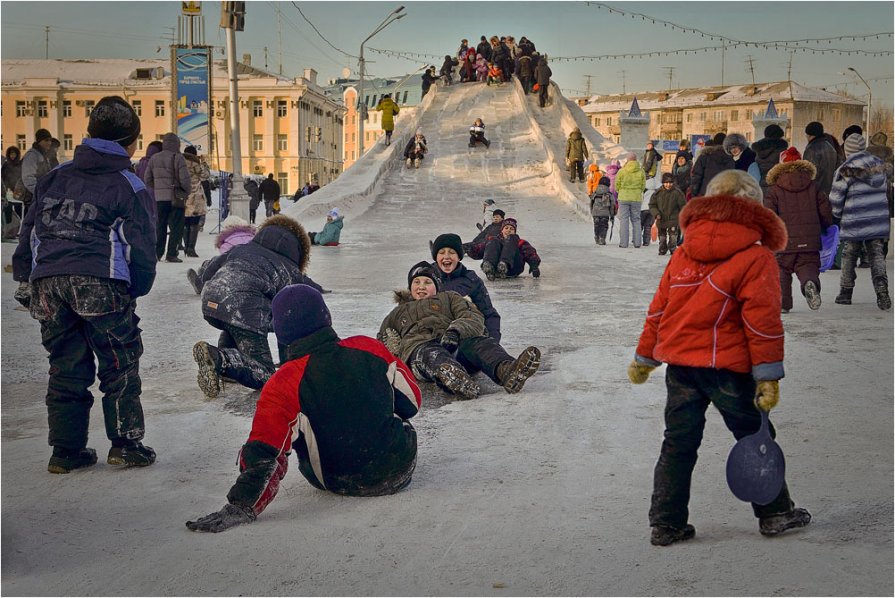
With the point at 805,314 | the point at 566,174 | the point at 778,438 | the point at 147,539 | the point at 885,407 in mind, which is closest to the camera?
the point at 147,539

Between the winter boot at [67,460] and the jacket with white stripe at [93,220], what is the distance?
79cm

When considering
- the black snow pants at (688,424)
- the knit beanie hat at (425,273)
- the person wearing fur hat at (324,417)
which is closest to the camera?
the black snow pants at (688,424)

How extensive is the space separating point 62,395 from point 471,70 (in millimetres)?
38473

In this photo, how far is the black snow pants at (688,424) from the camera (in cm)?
373

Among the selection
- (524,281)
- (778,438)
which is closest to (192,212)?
(524,281)

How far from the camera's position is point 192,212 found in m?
14.1

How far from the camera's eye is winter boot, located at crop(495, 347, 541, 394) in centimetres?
621

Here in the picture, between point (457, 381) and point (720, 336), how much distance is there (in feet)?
8.62

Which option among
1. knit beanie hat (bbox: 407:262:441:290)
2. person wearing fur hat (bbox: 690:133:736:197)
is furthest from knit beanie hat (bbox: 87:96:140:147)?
person wearing fur hat (bbox: 690:133:736:197)

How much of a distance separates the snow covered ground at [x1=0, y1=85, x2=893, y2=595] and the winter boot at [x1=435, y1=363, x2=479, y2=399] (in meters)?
0.10

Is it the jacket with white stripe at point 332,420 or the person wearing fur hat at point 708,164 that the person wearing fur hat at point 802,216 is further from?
the jacket with white stripe at point 332,420

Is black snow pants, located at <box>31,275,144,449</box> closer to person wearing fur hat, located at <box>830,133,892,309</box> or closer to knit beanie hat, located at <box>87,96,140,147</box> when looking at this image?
knit beanie hat, located at <box>87,96,140,147</box>

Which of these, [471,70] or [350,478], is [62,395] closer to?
[350,478]

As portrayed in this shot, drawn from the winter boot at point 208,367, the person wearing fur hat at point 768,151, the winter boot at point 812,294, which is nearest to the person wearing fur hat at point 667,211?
the person wearing fur hat at point 768,151
